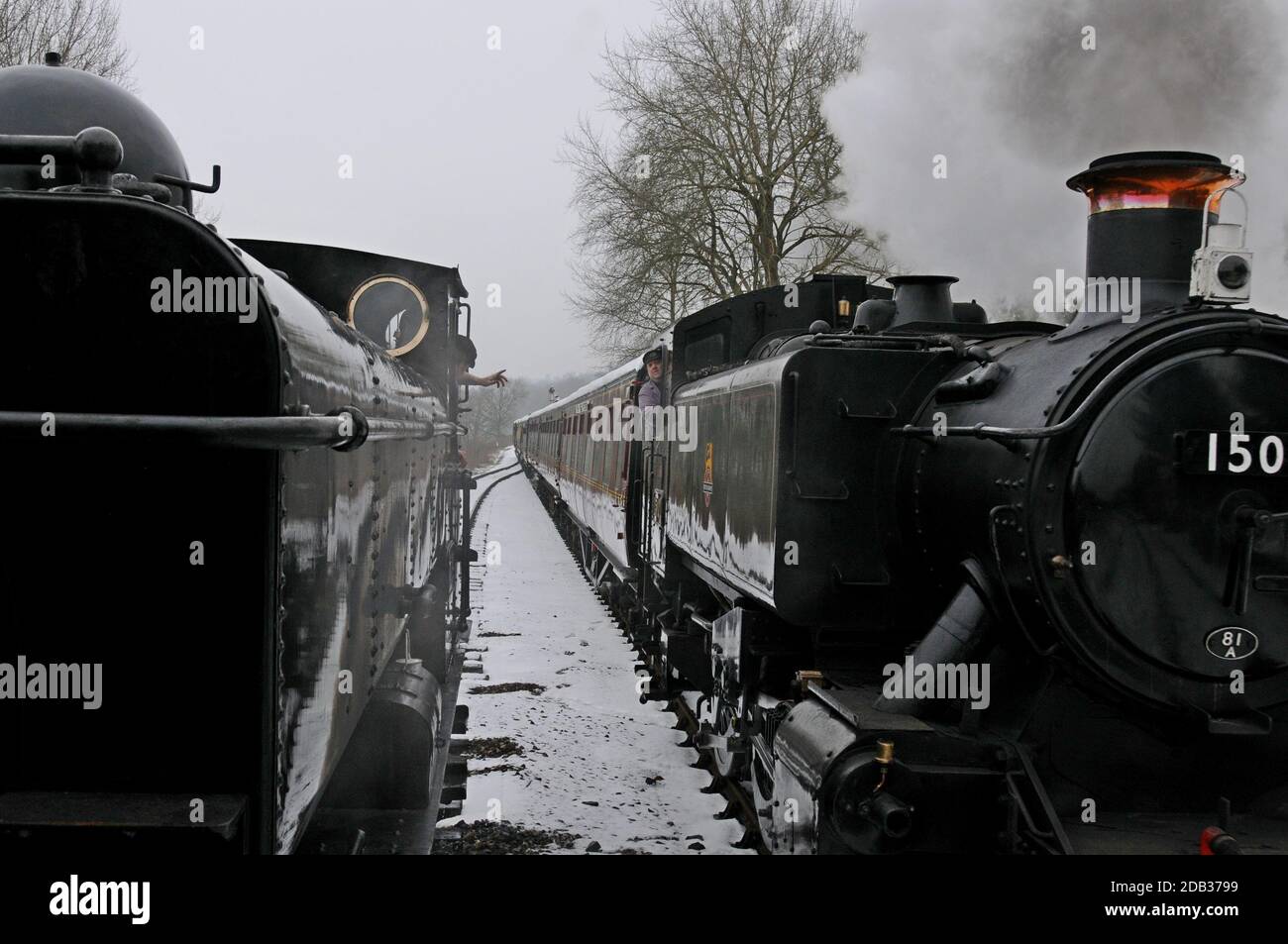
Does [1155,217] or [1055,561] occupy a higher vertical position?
[1155,217]

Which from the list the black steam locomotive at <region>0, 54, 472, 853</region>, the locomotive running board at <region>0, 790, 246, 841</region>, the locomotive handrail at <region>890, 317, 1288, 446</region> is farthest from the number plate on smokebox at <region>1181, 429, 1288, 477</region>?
the locomotive running board at <region>0, 790, 246, 841</region>

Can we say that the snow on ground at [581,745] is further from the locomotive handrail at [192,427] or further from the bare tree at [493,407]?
the bare tree at [493,407]

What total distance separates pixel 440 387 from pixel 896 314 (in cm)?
364

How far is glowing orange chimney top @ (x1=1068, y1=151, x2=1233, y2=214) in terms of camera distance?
3.73m

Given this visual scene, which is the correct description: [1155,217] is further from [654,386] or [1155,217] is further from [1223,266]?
[654,386]

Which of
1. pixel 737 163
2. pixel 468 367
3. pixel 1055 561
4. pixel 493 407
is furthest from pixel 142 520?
pixel 493 407

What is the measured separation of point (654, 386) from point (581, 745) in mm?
3515

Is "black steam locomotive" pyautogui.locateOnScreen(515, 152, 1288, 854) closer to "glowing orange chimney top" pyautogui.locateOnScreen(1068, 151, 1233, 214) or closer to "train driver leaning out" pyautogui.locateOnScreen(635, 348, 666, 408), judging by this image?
"glowing orange chimney top" pyautogui.locateOnScreen(1068, 151, 1233, 214)

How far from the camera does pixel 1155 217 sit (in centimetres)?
379

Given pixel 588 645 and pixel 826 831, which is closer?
pixel 826 831
